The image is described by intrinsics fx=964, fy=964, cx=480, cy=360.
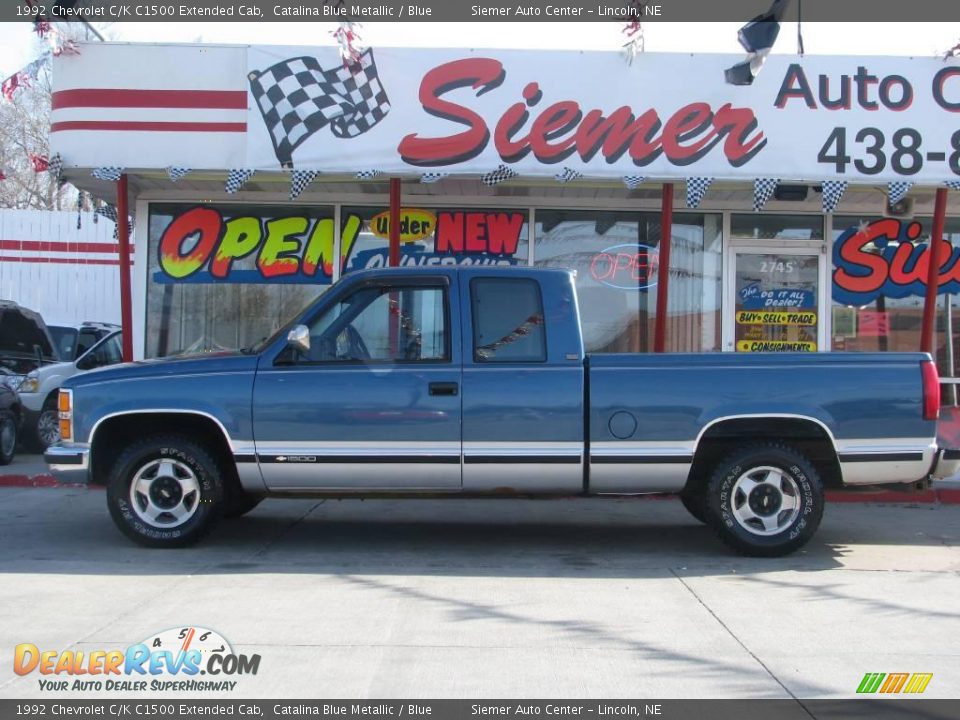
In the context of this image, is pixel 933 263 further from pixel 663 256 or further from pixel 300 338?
pixel 300 338

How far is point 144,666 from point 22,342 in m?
11.2

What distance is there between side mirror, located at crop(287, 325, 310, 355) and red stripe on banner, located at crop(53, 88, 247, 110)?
438 centimetres

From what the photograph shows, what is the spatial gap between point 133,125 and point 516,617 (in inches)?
285

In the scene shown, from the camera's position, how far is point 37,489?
10.7 m

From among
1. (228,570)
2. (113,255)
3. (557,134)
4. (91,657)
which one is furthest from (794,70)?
(113,255)

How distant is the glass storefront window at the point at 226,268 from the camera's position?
12.2 meters

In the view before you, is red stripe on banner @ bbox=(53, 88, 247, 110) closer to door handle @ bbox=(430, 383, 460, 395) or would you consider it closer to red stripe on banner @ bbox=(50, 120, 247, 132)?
red stripe on banner @ bbox=(50, 120, 247, 132)

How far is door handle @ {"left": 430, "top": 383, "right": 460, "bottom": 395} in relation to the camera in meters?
6.92

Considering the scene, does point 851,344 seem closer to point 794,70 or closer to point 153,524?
point 794,70

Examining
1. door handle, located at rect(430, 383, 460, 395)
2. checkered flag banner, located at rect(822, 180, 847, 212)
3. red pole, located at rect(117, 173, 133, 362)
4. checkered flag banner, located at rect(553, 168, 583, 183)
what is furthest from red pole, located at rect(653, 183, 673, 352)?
red pole, located at rect(117, 173, 133, 362)

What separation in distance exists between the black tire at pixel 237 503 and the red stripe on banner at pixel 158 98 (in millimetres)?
4427

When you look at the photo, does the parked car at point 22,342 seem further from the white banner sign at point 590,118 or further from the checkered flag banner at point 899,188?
the checkered flag banner at point 899,188

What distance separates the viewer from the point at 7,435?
12047 mm

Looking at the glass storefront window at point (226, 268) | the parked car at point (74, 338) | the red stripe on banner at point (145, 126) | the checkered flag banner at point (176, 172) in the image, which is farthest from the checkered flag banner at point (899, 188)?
the parked car at point (74, 338)
